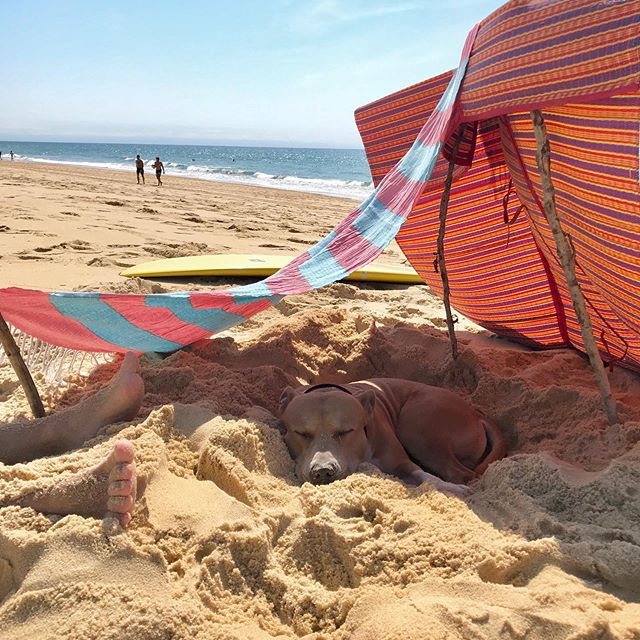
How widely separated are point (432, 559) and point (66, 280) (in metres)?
5.02

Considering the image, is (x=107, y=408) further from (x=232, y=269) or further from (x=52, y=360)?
(x=232, y=269)

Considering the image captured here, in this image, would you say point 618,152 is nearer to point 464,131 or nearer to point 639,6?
point 639,6

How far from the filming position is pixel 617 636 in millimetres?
1732

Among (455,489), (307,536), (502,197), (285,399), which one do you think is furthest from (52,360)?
(502,197)

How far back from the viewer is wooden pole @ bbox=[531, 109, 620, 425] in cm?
282

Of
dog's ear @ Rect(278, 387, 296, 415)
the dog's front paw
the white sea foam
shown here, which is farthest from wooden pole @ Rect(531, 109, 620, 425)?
the white sea foam

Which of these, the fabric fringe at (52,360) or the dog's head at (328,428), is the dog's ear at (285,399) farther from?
the fabric fringe at (52,360)

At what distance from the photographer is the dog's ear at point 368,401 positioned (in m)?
3.28

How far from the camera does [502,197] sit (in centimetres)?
417

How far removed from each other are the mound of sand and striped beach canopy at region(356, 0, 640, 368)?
90cm

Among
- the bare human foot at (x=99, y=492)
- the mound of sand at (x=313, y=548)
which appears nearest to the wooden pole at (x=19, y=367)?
the mound of sand at (x=313, y=548)

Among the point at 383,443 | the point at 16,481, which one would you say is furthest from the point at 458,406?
the point at 16,481

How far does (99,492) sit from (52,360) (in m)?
1.55

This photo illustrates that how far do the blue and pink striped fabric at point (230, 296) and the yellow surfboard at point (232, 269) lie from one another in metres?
2.64
